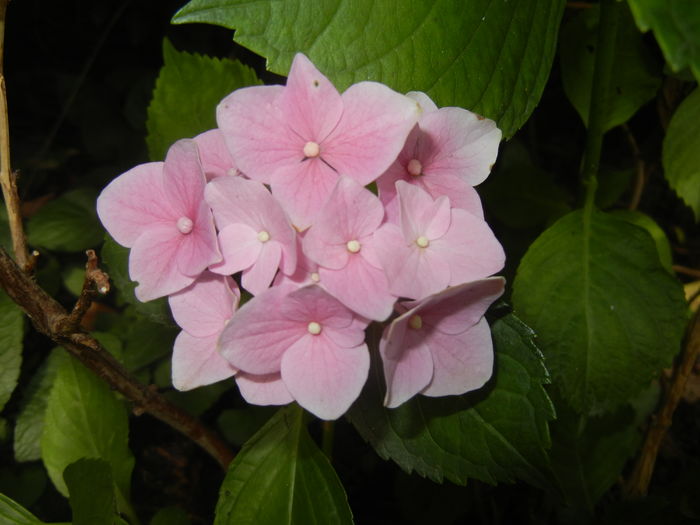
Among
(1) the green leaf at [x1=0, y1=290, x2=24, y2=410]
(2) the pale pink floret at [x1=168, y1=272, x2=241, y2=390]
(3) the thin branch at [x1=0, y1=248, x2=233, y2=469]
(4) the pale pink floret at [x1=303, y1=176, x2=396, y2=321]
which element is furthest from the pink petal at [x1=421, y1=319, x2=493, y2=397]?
(1) the green leaf at [x1=0, y1=290, x2=24, y2=410]

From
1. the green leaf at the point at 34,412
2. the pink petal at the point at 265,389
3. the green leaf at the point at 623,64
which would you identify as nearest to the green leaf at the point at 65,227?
the green leaf at the point at 34,412

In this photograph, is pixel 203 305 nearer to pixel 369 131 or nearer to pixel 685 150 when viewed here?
pixel 369 131

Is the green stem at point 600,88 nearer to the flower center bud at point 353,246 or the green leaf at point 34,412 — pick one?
the flower center bud at point 353,246

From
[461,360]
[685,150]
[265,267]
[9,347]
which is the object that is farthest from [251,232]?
[685,150]

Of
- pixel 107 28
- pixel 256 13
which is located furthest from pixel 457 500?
pixel 107 28

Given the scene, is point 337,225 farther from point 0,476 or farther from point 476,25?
point 0,476

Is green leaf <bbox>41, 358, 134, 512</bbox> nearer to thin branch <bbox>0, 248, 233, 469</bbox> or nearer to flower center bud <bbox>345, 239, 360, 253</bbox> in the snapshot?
thin branch <bbox>0, 248, 233, 469</bbox>

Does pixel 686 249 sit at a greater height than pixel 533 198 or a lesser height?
lesser
